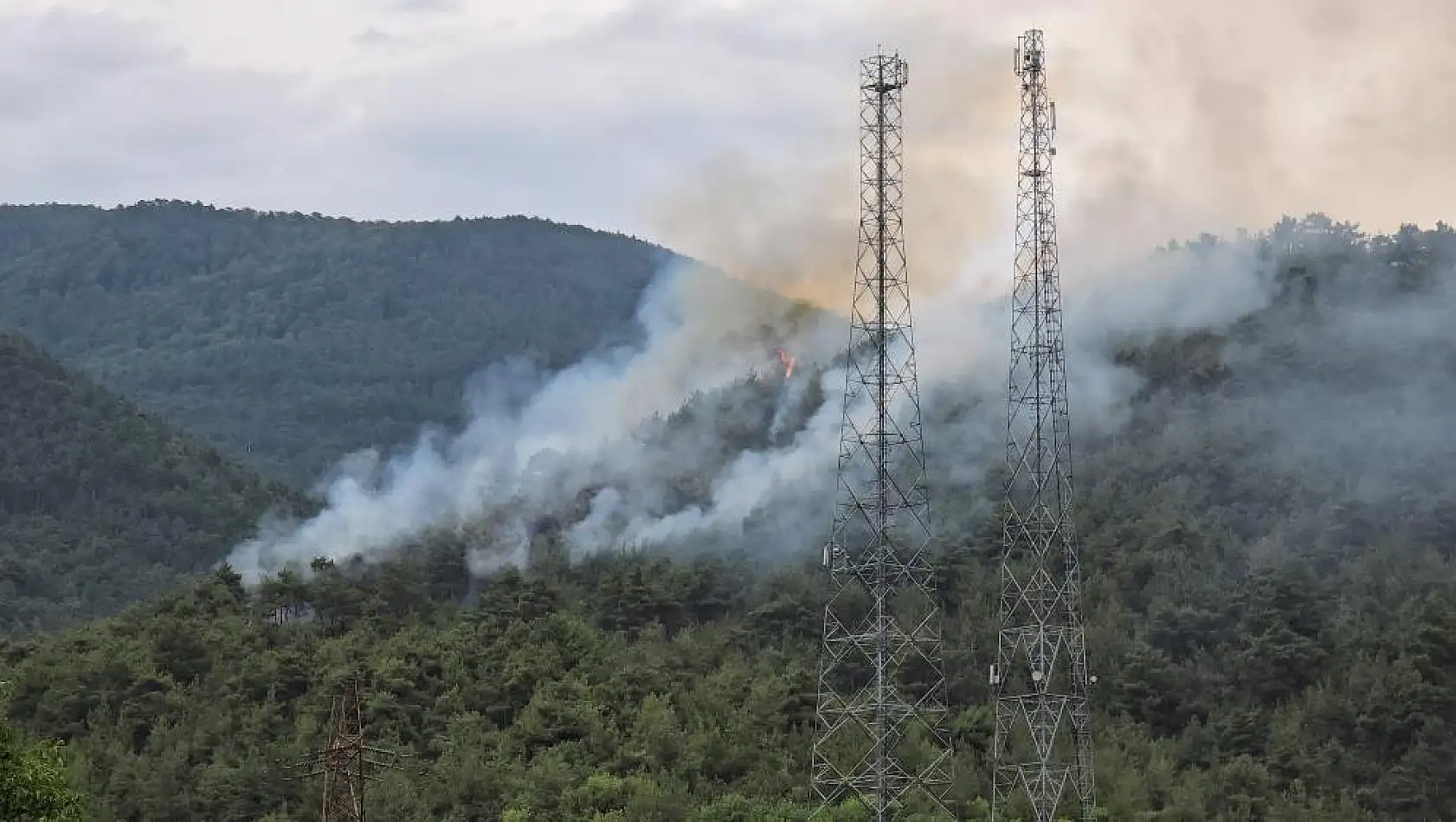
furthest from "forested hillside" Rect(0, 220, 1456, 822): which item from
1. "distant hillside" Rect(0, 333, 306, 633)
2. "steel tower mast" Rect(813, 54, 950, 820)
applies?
"distant hillside" Rect(0, 333, 306, 633)

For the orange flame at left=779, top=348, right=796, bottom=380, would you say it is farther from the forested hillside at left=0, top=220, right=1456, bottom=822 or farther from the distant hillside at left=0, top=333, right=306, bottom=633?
the distant hillside at left=0, top=333, right=306, bottom=633

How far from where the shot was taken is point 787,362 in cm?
12162

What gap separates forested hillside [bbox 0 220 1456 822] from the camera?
72438 millimetres

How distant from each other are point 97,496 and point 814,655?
74.2m

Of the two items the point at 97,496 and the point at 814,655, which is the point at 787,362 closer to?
the point at 814,655

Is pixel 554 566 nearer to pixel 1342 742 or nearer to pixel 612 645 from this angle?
pixel 612 645

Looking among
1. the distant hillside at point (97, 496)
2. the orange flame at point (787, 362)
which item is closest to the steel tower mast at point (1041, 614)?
the orange flame at point (787, 362)

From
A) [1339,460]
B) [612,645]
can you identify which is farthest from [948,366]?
[612,645]

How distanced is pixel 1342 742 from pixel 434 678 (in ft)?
111

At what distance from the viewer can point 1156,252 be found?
385 feet

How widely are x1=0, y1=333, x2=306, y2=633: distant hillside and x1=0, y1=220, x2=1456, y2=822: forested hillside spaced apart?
39107 millimetres

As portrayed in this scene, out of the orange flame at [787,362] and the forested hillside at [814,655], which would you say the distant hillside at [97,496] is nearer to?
the forested hillside at [814,655]

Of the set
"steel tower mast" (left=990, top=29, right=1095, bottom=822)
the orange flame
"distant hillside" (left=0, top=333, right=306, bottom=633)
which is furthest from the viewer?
"distant hillside" (left=0, top=333, right=306, bottom=633)

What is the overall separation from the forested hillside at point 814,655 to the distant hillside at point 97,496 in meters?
39.1
